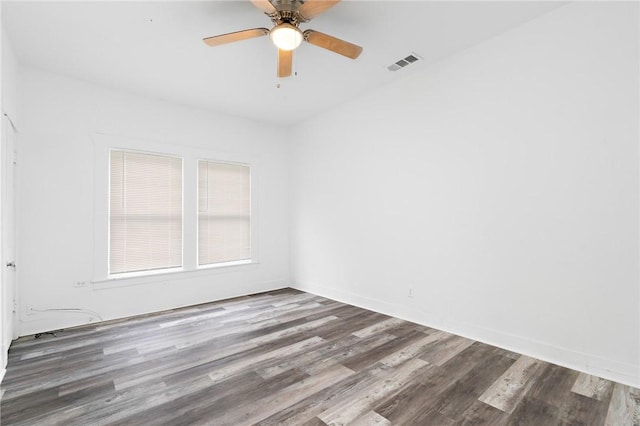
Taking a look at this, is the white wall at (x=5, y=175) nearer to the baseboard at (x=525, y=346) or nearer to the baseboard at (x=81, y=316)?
the baseboard at (x=81, y=316)

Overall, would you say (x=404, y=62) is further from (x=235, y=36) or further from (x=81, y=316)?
(x=81, y=316)

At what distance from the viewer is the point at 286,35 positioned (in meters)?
2.37

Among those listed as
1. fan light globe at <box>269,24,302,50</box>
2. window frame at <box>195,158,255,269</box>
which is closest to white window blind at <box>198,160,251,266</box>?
window frame at <box>195,158,255,269</box>

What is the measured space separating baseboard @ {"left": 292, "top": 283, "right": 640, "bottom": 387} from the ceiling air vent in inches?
114

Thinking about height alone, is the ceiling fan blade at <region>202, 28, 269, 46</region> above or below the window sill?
above

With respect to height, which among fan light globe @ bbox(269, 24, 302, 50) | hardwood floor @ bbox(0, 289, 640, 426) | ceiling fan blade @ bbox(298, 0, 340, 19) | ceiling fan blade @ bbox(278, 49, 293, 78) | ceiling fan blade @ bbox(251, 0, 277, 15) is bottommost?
hardwood floor @ bbox(0, 289, 640, 426)

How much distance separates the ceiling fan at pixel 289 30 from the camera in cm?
216

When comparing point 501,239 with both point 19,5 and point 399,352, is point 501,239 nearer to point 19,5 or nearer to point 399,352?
point 399,352

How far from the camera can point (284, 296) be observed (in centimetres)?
499

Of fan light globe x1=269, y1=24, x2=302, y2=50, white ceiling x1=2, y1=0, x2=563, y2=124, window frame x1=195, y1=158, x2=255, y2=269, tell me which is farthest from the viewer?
window frame x1=195, y1=158, x2=255, y2=269

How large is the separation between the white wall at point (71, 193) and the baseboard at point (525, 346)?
2811 mm

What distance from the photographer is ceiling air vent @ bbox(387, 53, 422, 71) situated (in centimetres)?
332

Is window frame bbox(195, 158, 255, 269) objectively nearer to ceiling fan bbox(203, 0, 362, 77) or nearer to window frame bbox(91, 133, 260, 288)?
window frame bbox(91, 133, 260, 288)

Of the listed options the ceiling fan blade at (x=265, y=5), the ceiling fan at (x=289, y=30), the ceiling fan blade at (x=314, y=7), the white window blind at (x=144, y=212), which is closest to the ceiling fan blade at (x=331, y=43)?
the ceiling fan at (x=289, y=30)
